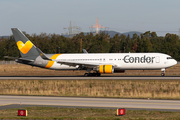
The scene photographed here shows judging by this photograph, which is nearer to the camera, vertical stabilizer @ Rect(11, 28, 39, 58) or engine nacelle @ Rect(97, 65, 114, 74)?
engine nacelle @ Rect(97, 65, 114, 74)

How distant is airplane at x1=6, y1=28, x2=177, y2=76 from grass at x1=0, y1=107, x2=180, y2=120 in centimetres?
2744

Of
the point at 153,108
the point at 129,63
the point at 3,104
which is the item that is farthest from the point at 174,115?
the point at 129,63

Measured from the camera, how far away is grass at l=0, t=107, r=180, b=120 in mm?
15156

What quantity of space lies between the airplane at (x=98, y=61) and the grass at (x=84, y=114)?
2744cm

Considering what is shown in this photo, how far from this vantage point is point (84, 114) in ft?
53.5

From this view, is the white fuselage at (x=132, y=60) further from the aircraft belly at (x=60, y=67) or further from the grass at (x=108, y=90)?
the grass at (x=108, y=90)

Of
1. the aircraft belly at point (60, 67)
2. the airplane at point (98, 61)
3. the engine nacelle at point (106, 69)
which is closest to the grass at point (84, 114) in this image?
the engine nacelle at point (106, 69)

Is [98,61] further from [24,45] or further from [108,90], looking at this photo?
[108,90]

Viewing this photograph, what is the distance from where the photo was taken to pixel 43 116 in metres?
15.9

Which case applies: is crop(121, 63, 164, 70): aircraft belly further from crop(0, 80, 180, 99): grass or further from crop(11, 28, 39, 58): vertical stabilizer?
crop(11, 28, 39, 58): vertical stabilizer

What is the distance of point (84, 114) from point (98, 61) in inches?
1252

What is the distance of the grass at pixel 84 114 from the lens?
15156 mm

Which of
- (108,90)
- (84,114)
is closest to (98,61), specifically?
(108,90)

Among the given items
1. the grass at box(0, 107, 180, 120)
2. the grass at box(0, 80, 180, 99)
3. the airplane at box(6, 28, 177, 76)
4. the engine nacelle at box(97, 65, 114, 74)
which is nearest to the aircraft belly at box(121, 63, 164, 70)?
the airplane at box(6, 28, 177, 76)
